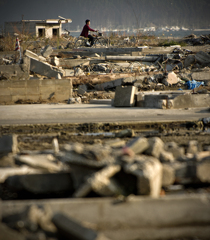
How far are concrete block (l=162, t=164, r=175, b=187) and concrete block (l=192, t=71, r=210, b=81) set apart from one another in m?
10.1

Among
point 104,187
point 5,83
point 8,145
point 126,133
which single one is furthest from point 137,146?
point 5,83

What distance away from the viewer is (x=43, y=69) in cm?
1284

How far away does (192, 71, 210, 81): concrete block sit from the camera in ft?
41.7

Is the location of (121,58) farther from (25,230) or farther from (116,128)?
(25,230)

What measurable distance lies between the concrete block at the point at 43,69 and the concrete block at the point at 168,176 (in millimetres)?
9974

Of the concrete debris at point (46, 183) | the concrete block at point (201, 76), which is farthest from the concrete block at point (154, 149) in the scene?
the concrete block at point (201, 76)

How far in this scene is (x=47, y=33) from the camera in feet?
112

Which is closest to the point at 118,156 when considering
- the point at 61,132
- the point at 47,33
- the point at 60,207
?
the point at 60,207

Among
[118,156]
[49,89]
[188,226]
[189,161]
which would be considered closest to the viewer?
[188,226]

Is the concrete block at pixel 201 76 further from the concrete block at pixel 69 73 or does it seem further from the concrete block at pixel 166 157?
the concrete block at pixel 166 157

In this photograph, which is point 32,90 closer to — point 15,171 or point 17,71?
point 17,71

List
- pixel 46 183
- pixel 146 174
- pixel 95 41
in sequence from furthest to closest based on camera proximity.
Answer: pixel 95 41 < pixel 46 183 < pixel 146 174

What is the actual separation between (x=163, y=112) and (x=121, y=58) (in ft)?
31.3

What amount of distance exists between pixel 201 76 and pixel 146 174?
10.7 meters
